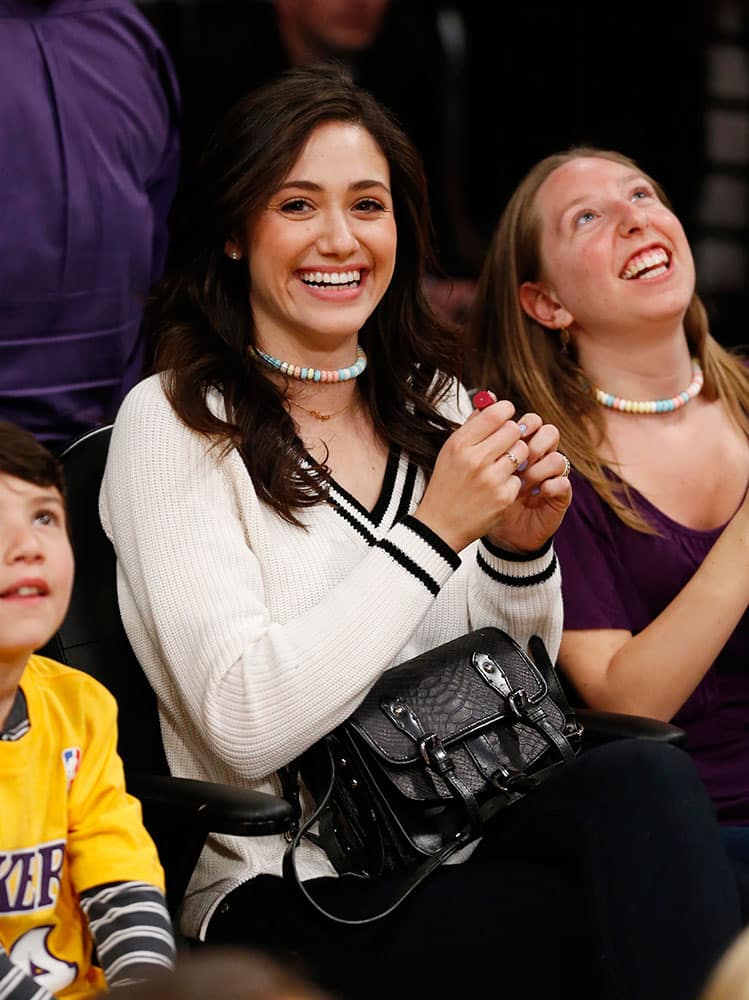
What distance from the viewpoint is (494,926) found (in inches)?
76.5

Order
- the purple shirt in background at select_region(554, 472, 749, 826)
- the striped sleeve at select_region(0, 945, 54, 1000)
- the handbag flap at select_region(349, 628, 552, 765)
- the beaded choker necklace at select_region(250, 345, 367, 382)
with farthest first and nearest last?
the purple shirt in background at select_region(554, 472, 749, 826), the beaded choker necklace at select_region(250, 345, 367, 382), the handbag flap at select_region(349, 628, 552, 765), the striped sleeve at select_region(0, 945, 54, 1000)

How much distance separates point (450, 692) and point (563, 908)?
0.98 ft

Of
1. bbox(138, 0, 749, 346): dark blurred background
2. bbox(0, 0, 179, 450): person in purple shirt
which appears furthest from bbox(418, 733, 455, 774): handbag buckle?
bbox(138, 0, 749, 346): dark blurred background

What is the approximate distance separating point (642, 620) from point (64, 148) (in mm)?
1078

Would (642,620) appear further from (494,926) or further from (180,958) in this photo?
(180,958)

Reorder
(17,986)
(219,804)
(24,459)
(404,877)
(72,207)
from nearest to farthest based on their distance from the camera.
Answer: (17,986) → (24,459) → (219,804) → (404,877) → (72,207)

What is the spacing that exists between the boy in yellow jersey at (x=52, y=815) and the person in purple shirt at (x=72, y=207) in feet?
2.24

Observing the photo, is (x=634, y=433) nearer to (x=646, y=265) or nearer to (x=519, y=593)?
(x=646, y=265)

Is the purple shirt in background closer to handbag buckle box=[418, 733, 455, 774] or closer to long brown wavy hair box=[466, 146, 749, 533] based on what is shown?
long brown wavy hair box=[466, 146, 749, 533]

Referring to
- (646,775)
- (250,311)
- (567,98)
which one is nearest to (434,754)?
(646,775)

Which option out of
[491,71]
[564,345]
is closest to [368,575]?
[564,345]

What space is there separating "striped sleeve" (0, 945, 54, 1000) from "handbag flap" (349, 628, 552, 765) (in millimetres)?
581

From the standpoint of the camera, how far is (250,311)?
→ 2369mm

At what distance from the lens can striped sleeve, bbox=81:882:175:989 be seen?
165 cm
